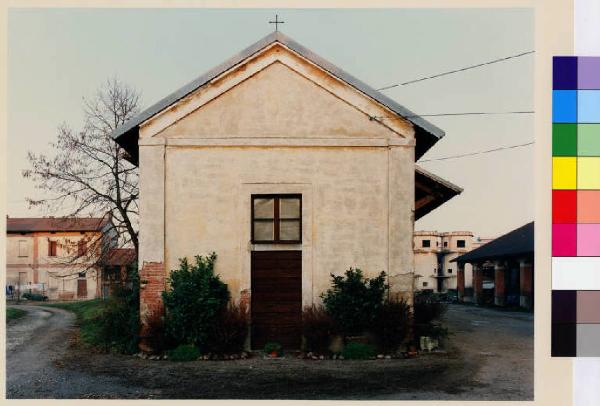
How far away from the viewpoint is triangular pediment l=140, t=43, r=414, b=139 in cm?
1420

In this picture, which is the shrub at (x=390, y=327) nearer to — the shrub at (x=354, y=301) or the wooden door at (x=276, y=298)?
the shrub at (x=354, y=301)

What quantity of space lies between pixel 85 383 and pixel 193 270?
3190 millimetres

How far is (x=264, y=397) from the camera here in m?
10.9

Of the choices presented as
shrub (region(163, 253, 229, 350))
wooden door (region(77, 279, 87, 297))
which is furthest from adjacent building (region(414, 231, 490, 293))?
shrub (region(163, 253, 229, 350))

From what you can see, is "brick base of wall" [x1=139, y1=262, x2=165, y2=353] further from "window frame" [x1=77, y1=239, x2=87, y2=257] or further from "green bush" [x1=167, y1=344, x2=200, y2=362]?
"window frame" [x1=77, y1=239, x2=87, y2=257]

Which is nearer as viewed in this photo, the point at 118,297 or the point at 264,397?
the point at 264,397

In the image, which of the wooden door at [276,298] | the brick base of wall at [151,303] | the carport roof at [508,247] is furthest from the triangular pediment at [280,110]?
the carport roof at [508,247]

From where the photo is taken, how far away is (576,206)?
1172 cm

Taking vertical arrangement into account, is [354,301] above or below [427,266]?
above

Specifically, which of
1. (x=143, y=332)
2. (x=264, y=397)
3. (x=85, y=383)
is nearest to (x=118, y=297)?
(x=143, y=332)

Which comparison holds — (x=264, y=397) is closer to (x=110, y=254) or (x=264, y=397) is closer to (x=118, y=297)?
(x=118, y=297)

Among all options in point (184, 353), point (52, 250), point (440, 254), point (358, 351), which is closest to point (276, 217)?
point (358, 351)

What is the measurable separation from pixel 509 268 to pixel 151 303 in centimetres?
2722

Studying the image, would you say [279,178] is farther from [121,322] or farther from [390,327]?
[121,322]
